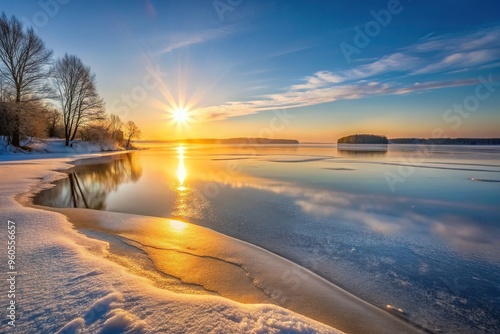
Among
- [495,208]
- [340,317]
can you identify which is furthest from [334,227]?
[495,208]

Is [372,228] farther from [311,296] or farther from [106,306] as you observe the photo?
[106,306]

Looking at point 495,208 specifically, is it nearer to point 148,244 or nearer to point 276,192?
point 276,192

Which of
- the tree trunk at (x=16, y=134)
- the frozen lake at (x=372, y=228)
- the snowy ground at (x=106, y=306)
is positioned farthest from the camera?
the tree trunk at (x=16, y=134)

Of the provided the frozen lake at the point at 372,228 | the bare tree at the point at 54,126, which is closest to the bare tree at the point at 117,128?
the bare tree at the point at 54,126

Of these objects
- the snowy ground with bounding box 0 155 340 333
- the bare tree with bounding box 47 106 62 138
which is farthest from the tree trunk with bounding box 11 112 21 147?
the snowy ground with bounding box 0 155 340 333

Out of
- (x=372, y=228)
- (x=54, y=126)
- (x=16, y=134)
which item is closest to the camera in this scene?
(x=372, y=228)

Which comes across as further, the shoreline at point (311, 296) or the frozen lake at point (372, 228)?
the frozen lake at point (372, 228)

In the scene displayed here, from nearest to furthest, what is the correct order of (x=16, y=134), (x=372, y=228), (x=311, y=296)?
(x=311, y=296) → (x=372, y=228) → (x=16, y=134)
